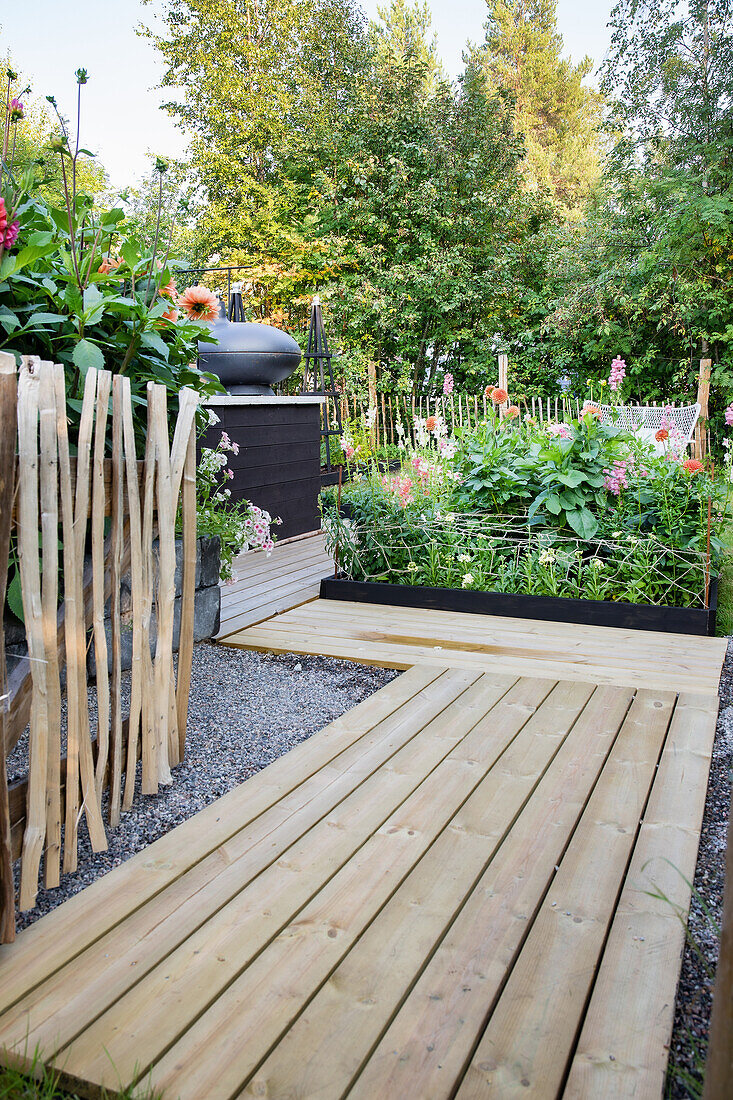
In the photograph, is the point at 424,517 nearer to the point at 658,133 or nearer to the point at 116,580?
the point at 116,580

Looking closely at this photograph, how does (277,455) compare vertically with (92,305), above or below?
below

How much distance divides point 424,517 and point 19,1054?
2.87 m

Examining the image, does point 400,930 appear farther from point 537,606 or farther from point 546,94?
point 546,94

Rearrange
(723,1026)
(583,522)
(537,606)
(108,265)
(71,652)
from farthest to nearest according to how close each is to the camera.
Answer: (583,522)
(537,606)
(108,265)
(71,652)
(723,1026)

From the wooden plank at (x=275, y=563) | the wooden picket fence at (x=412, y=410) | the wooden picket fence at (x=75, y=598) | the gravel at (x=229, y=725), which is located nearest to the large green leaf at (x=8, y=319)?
the wooden picket fence at (x=75, y=598)

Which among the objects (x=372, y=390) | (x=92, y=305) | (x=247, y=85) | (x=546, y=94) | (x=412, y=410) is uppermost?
(x=546, y=94)

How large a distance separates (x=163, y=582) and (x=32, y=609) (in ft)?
1.51

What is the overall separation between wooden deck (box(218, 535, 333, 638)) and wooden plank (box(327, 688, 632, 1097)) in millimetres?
1735

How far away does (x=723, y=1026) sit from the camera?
54cm

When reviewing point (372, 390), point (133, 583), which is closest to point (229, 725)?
point (133, 583)

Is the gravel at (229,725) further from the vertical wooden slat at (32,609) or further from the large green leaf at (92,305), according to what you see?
the large green leaf at (92,305)

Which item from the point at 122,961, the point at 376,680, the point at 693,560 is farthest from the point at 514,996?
the point at 693,560

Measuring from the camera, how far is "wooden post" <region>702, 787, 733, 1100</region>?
0.53 meters

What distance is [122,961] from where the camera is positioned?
1.25 metres
